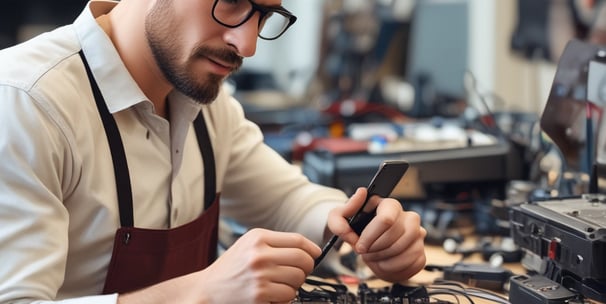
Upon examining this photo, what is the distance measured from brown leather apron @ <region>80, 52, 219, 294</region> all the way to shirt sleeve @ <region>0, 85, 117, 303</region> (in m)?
0.12

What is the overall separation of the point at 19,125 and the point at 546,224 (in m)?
0.79

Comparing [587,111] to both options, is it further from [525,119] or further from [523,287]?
[525,119]

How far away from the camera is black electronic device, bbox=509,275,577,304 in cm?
111

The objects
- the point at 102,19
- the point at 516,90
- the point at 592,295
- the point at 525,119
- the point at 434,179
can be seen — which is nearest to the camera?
the point at 592,295

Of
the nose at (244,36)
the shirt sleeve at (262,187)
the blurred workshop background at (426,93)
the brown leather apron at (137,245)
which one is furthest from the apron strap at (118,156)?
the blurred workshop background at (426,93)

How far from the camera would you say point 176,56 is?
3.89 feet

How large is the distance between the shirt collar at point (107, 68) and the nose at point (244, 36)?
0.18 meters

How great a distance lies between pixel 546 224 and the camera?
1.21 metres

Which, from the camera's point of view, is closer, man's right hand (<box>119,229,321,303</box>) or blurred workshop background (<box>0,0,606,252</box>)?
man's right hand (<box>119,229,321,303</box>)

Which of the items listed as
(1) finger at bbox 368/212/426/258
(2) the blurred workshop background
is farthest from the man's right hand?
(2) the blurred workshop background

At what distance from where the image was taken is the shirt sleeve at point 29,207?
983mm

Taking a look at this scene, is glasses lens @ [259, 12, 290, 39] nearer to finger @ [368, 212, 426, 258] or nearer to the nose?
the nose

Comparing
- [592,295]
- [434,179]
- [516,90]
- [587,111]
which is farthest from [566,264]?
[516,90]

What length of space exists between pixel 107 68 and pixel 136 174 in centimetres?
17
